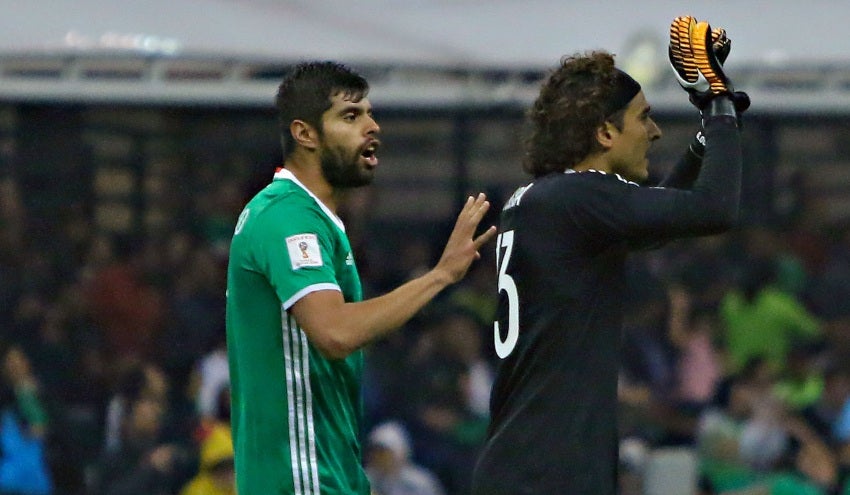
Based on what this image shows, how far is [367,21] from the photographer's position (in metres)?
11.9

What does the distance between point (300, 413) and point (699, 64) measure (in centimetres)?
130

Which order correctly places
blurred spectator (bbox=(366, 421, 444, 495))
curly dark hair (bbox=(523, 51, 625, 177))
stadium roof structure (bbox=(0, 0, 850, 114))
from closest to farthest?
curly dark hair (bbox=(523, 51, 625, 177)) → blurred spectator (bbox=(366, 421, 444, 495)) → stadium roof structure (bbox=(0, 0, 850, 114))

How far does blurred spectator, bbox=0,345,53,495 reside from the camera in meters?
10.3

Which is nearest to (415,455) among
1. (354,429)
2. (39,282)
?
(39,282)

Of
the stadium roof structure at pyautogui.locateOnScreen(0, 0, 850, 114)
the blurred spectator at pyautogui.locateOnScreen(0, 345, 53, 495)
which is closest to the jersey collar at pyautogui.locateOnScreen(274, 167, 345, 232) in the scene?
the blurred spectator at pyautogui.locateOnScreen(0, 345, 53, 495)

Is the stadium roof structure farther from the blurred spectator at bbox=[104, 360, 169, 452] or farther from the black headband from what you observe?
the black headband

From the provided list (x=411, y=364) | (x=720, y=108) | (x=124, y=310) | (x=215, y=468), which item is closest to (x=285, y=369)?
(x=720, y=108)

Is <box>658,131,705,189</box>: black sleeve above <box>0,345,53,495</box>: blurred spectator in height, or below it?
above

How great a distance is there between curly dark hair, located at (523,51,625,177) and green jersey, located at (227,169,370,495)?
1.90ft

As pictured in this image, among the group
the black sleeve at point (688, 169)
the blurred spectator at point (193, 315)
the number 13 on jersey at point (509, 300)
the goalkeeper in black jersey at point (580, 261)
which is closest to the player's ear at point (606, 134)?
the goalkeeper in black jersey at point (580, 261)

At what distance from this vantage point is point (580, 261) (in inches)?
169

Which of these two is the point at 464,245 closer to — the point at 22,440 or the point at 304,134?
the point at 304,134

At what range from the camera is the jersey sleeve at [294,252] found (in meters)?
4.29

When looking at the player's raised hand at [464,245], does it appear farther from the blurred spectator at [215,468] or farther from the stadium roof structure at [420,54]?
the stadium roof structure at [420,54]
